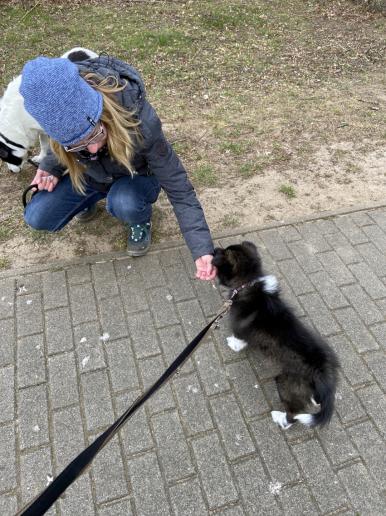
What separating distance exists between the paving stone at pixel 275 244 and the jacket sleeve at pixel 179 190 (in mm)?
953

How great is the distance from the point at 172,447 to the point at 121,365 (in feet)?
2.08

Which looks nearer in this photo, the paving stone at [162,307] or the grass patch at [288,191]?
the paving stone at [162,307]

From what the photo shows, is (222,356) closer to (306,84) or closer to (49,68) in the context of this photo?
(49,68)

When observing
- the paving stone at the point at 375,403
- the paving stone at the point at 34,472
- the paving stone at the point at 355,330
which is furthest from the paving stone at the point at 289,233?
the paving stone at the point at 34,472

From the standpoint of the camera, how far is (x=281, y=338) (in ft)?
7.63

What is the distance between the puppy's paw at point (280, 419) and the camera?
2.44m

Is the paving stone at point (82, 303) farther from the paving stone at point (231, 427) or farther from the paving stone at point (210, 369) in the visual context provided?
the paving stone at point (231, 427)

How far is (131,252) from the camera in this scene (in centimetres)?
340

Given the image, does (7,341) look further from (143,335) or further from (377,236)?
(377,236)

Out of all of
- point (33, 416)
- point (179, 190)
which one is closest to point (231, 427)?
point (33, 416)

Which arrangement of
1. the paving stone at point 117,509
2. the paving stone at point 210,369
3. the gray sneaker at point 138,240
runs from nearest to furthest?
1. the paving stone at point 117,509
2. the paving stone at point 210,369
3. the gray sneaker at point 138,240

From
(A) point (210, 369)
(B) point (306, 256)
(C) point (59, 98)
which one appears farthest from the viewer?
(B) point (306, 256)

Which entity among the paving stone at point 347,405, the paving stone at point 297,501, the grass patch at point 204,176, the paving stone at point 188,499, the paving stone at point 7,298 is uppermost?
the grass patch at point 204,176

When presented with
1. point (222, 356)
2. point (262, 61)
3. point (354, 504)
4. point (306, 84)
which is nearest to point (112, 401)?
point (222, 356)
